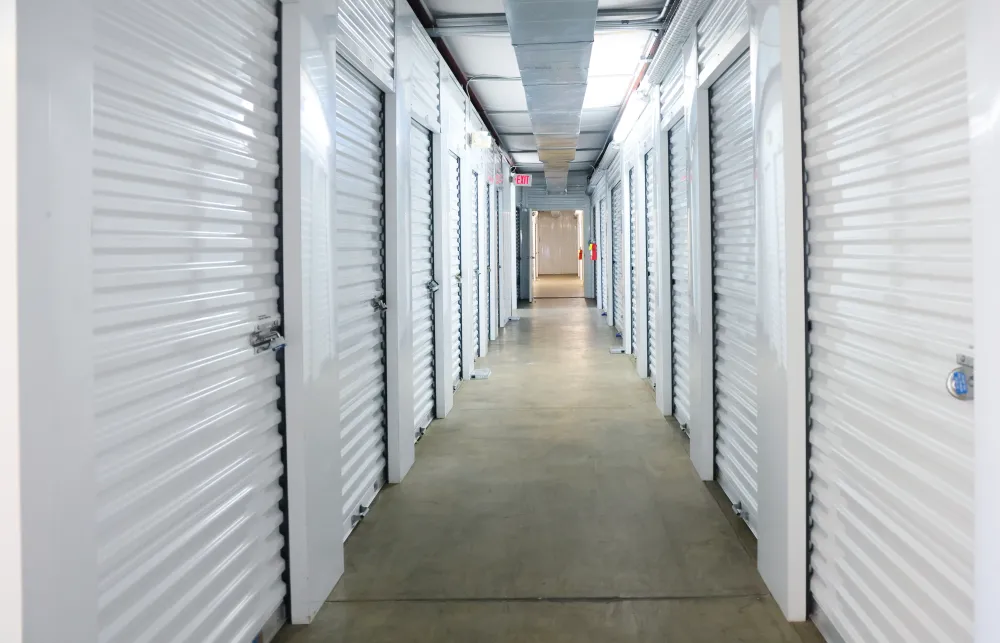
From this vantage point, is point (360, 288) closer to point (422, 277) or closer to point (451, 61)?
point (422, 277)

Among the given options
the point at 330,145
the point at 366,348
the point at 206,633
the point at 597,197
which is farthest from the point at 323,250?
the point at 597,197

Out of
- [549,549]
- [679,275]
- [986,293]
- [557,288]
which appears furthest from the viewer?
[557,288]

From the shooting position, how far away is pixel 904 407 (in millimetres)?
1970

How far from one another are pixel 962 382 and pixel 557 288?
21.3 meters

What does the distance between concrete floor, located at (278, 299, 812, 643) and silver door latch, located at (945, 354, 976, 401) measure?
1.38 metres

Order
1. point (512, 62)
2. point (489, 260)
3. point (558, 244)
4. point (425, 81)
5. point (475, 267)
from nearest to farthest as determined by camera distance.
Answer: point (425, 81)
point (512, 62)
point (475, 267)
point (489, 260)
point (558, 244)

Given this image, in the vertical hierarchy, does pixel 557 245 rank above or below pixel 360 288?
above

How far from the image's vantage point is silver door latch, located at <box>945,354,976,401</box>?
1586 millimetres

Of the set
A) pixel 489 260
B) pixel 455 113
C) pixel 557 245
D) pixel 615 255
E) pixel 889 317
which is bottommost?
pixel 889 317

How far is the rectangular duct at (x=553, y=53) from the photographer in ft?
12.6

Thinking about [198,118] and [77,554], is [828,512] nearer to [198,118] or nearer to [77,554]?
[77,554]

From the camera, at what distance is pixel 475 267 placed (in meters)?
8.92

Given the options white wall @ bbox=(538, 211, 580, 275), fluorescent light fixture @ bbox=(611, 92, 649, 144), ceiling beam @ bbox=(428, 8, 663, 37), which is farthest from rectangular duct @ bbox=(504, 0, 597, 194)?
white wall @ bbox=(538, 211, 580, 275)

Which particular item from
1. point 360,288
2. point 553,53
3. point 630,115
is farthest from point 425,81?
point 630,115
